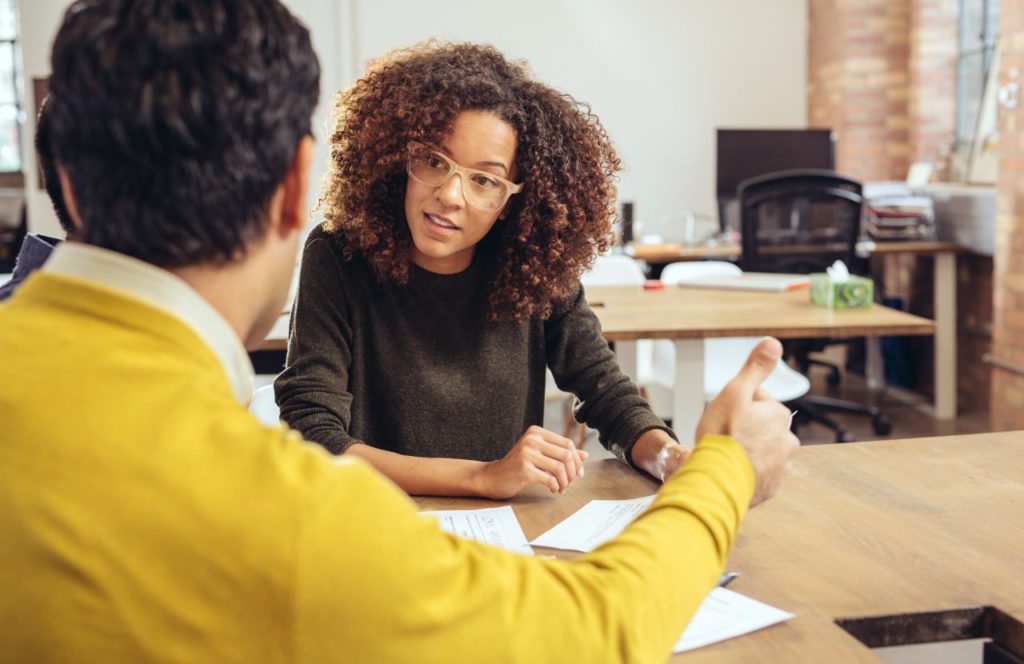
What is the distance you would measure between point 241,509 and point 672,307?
2.58m

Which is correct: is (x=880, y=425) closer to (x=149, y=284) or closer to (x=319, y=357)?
(x=319, y=357)

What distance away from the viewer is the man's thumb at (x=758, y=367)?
41.2 inches

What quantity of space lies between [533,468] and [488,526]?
11 cm

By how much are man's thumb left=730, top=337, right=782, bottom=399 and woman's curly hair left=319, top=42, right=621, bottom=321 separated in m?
0.72

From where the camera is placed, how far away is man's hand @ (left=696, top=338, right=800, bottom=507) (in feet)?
3.32

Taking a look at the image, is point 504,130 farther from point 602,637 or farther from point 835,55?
point 835,55

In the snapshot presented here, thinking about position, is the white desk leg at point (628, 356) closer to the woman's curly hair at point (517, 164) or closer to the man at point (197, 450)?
the woman's curly hair at point (517, 164)

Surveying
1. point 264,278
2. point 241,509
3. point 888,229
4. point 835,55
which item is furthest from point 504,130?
point 835,55

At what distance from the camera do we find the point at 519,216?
1.81 metres

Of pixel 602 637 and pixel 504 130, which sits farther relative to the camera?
pixel 504 130

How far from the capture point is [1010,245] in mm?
4348

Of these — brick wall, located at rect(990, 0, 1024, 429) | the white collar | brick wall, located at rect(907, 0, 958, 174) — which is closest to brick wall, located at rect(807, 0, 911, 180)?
brick wall, located at rect(907, 0, 958, 174)

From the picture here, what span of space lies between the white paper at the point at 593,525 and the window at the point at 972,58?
4.68m

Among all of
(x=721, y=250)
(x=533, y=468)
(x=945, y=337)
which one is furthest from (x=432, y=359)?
(x=945, y=337)
